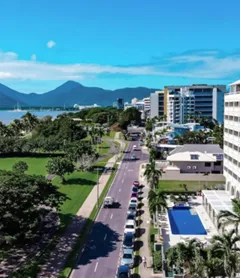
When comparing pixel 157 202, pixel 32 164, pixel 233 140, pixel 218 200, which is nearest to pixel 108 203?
pixel 157 202

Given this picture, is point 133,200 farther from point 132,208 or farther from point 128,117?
point 128,117

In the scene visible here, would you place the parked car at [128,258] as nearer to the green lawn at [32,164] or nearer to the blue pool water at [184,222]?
the blue pool water at [184,222]

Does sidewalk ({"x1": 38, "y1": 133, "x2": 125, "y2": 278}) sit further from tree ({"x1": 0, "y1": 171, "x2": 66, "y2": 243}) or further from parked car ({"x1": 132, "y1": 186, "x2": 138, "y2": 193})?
parked car ({"x1": 132, "y1": 186, "x2": 138, "y2": 193})

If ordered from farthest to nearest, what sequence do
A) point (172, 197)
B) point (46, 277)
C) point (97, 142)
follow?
point (97, 142) < point (172, 197) < point (46, 277)

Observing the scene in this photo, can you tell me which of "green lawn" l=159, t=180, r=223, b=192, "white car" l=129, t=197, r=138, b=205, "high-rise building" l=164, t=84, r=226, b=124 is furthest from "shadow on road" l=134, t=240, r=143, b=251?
"high-rise building" l=164, t=84, r=226, b=124

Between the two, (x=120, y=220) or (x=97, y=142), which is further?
(x=97, y=142)

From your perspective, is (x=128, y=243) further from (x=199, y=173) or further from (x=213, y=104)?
(x=213, y=104)

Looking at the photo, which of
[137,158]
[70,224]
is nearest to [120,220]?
[70,224]
